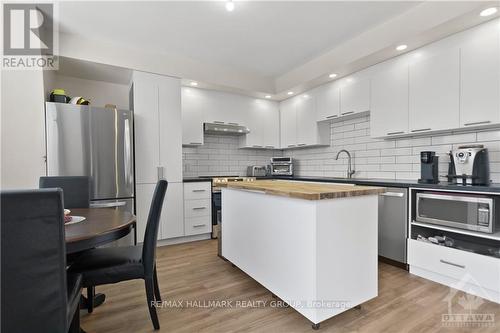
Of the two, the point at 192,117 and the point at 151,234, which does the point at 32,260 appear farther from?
the point at 192,117

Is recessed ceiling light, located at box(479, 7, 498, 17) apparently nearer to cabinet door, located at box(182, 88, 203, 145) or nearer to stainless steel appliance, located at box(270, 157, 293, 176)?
stainless steel appliance, located at box(270, 157, 293, 176)

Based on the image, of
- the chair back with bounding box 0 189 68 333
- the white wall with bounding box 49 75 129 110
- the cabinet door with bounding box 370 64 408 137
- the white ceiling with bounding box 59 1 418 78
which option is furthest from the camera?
the white wall with bounding box 49 75 129 110

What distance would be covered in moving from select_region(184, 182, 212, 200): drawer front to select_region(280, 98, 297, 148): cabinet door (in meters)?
1.69

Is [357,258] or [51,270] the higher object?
[51,270]

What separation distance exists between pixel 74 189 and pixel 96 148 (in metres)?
0.80

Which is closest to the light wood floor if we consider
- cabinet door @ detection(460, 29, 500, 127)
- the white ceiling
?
cabinet door @ detection(460, 29, 500, 127)

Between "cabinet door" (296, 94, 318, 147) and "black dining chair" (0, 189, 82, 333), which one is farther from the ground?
"cabinet door" (296, 94, 318, 147)

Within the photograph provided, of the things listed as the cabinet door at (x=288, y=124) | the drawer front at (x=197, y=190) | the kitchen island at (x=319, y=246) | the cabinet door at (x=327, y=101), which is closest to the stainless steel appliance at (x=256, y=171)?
the cabinet door at (x=288, y=124)

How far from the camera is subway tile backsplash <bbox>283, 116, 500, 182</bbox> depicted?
2.41 m

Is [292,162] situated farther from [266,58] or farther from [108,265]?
[108,265]

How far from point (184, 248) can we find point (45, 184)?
1.74m

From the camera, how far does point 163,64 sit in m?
3.28

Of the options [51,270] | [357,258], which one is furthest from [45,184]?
[357,258]

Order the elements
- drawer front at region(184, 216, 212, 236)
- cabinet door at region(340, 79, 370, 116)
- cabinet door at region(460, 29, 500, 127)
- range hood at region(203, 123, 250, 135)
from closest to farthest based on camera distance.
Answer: cabinet door at region(460, 29, 500, 127), cabinet door at region(340, 79, 370, 116), drawer front at region(184, 216, 212, 236), range hood at region(203, 123, 250, 135)
